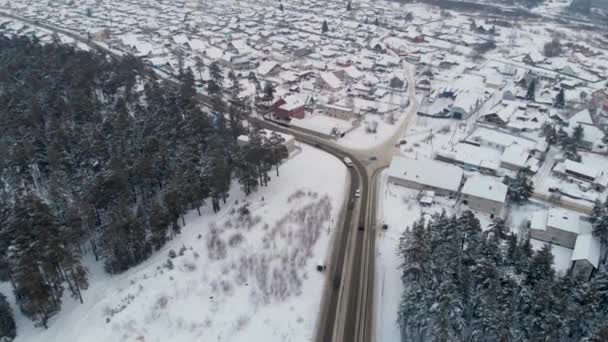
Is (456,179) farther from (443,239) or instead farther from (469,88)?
(469,88)

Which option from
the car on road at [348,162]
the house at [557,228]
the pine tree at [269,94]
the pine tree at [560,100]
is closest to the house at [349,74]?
the pine tree at [269,94]

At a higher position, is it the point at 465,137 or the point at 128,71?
the point at 128,71

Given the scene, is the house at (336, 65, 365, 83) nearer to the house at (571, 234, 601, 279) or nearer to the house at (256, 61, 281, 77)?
the house at (256, 61, 281, 77)

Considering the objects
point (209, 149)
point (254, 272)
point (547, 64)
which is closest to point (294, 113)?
point (209, 149)

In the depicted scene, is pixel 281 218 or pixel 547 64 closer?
pixel 281 218

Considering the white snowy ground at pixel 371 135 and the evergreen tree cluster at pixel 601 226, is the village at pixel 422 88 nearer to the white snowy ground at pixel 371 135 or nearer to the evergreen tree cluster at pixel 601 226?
the white snowy ground at pixel 371 135
